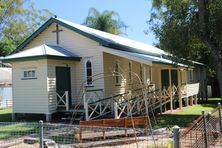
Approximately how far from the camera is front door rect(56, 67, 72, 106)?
19016 mm

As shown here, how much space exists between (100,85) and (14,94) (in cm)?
465

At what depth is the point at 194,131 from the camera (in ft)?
27.2

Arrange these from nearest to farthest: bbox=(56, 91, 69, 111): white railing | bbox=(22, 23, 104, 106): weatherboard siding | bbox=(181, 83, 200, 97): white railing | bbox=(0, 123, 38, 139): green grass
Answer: bbox=(0, 123, 38, 139): green grass < bbox=(56, 91, 69, 111): white railing < bbox=(22, 23, 104, 106): weatherboard siding < bbox=(181, 83, 200, 97): white railing

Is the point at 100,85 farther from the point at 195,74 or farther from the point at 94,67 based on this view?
the point at 195,74

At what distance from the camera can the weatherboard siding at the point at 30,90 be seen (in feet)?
59.9

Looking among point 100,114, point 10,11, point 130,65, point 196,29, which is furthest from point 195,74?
point 10,11

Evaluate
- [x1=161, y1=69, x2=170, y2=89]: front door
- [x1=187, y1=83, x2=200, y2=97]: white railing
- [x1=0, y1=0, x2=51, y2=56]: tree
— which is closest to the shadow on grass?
[x1=187, y1=83, x2=200, y2=97]: white railing

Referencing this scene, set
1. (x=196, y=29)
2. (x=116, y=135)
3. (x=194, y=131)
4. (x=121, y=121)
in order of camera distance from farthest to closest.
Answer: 1. (x=196, y=29)
2. (x=121, y=121)
3. (x=116, y=135)
4. (x=194, y=131)

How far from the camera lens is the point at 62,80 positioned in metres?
19.4

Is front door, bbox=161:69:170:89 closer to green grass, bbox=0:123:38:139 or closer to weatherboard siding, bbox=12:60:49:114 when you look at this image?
weatherboard siding, bbox=12:60:49:114

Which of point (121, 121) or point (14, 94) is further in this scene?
point (14, 94)

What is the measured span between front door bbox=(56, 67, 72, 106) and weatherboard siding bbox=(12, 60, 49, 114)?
3.09 ft

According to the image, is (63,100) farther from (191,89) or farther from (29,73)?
(191,89)

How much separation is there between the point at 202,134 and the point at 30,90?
12.2 m
